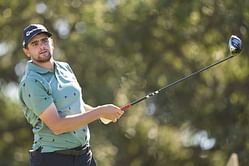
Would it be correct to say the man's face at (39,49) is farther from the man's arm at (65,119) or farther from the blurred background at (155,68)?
the blurred background at (155,68)

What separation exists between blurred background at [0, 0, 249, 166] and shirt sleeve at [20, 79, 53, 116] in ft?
30.2

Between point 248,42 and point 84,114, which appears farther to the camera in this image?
point 248,42

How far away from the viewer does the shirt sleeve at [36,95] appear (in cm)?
497

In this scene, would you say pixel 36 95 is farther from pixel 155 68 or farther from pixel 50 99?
pixel 155 68

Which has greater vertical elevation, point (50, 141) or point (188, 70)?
point (188, 70)

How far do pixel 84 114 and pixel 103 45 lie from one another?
1107 cm

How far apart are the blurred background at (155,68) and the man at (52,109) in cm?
905

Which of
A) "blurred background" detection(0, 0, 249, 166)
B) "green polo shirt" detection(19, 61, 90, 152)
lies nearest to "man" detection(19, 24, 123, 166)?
"green polo shirt" detection(19, 61, 90, 152)

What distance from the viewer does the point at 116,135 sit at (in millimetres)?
16641

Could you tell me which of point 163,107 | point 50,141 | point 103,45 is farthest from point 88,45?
point 50,141

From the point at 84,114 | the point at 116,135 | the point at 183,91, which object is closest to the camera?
the point at 84,114

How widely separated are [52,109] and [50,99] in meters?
0.06

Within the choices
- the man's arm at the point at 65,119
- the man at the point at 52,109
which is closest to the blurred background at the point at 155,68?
the man at the point at 52,109

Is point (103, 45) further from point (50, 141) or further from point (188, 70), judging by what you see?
point (50, 141)
